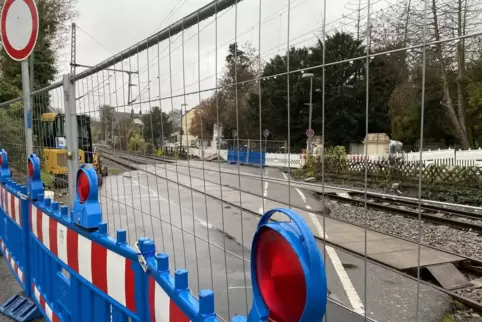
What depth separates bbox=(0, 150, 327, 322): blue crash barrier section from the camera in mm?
908

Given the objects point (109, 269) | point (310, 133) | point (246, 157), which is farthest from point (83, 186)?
point (310, 133)

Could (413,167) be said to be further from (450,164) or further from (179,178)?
(179,178)

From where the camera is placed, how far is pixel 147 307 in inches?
67.4

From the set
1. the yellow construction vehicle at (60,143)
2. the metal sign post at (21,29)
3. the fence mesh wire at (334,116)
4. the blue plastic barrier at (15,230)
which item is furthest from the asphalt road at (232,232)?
the metal sign post at (21,29)

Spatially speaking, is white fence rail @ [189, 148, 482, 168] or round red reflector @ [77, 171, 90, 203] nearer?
white fence rail @ [189, 148, 482, 168]

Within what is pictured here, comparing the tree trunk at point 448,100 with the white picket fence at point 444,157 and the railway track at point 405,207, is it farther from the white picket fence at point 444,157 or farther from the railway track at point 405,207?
the railway track at point 405,207

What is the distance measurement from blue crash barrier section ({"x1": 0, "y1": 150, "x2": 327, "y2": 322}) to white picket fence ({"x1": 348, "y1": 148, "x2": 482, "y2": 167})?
0.40m

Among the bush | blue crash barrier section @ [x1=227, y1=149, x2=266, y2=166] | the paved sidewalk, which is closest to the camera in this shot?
blue crash barrier section @ [x1=227, y1=149, x2=266, y2=166]

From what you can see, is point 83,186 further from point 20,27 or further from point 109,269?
point 20,27

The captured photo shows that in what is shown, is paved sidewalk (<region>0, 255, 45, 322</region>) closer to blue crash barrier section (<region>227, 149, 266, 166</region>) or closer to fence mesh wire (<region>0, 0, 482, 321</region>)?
fence mesh wire (<region>0, 0, 482, 321</region>)

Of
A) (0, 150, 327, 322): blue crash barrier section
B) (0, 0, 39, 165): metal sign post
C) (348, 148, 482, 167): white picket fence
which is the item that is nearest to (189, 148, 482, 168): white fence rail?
(348, 148, 482, 167): white picket fence

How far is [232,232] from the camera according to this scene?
4750mm

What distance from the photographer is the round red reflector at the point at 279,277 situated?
0.89 metres

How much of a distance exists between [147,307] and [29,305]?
2.16 m
